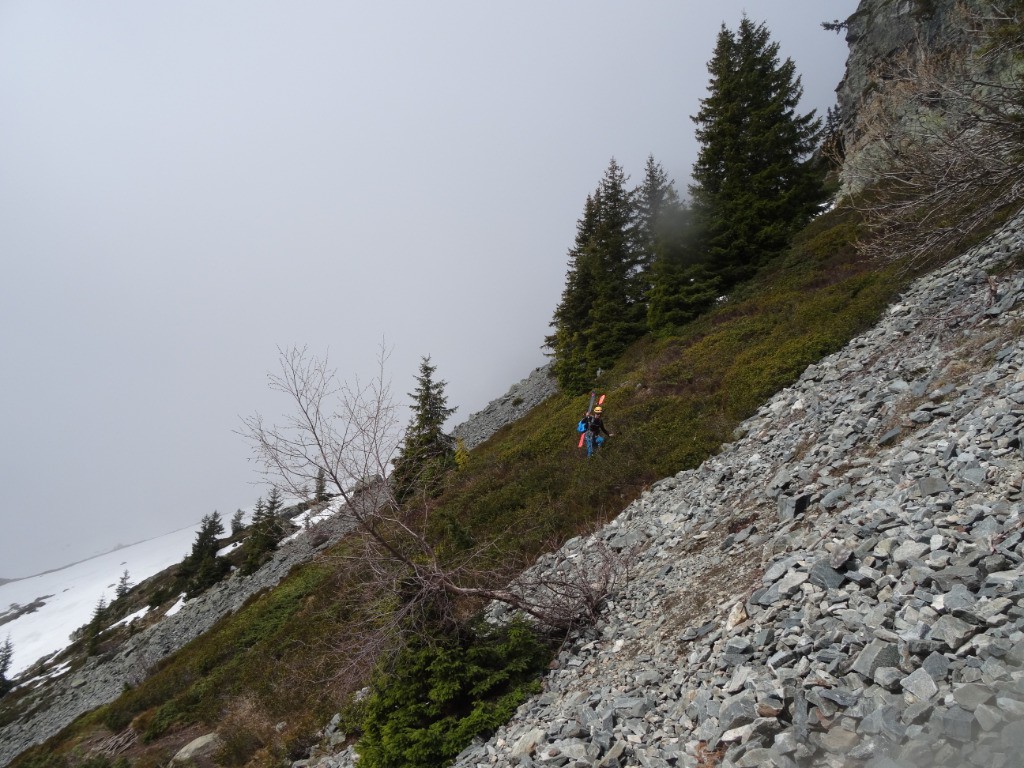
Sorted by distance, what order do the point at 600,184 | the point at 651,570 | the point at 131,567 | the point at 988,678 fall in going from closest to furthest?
the point at 988,678, the point at 651,570, the point at 600,184, the point at 131,567

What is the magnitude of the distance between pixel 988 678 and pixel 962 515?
196cm

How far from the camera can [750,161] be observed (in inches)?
1105

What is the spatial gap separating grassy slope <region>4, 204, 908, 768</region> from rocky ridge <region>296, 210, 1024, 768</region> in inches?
114

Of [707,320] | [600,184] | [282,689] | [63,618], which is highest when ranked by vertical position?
[600,184]

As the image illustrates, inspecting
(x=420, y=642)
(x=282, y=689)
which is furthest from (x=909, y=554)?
(x=282, y=689)

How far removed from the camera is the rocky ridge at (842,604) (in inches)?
112

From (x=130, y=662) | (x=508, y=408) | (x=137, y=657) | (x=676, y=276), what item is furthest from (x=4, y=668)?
(x=676, y=276)

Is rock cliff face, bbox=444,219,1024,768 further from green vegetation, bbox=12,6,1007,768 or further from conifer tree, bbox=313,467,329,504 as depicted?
conifer tree, bbox=313,467,329,504

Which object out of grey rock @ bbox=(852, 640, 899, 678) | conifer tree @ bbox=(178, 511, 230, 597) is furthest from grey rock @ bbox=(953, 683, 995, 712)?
conifer tree @ bbox=(178, 511, 230, 597)

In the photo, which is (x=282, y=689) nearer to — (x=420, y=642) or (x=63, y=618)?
(x=420, y=642)

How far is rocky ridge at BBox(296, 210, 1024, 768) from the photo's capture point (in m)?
2.85

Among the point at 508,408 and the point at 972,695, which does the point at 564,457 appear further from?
the point at 508,408

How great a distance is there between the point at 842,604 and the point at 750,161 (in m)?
30.7

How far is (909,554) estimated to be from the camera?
396 centimetres
